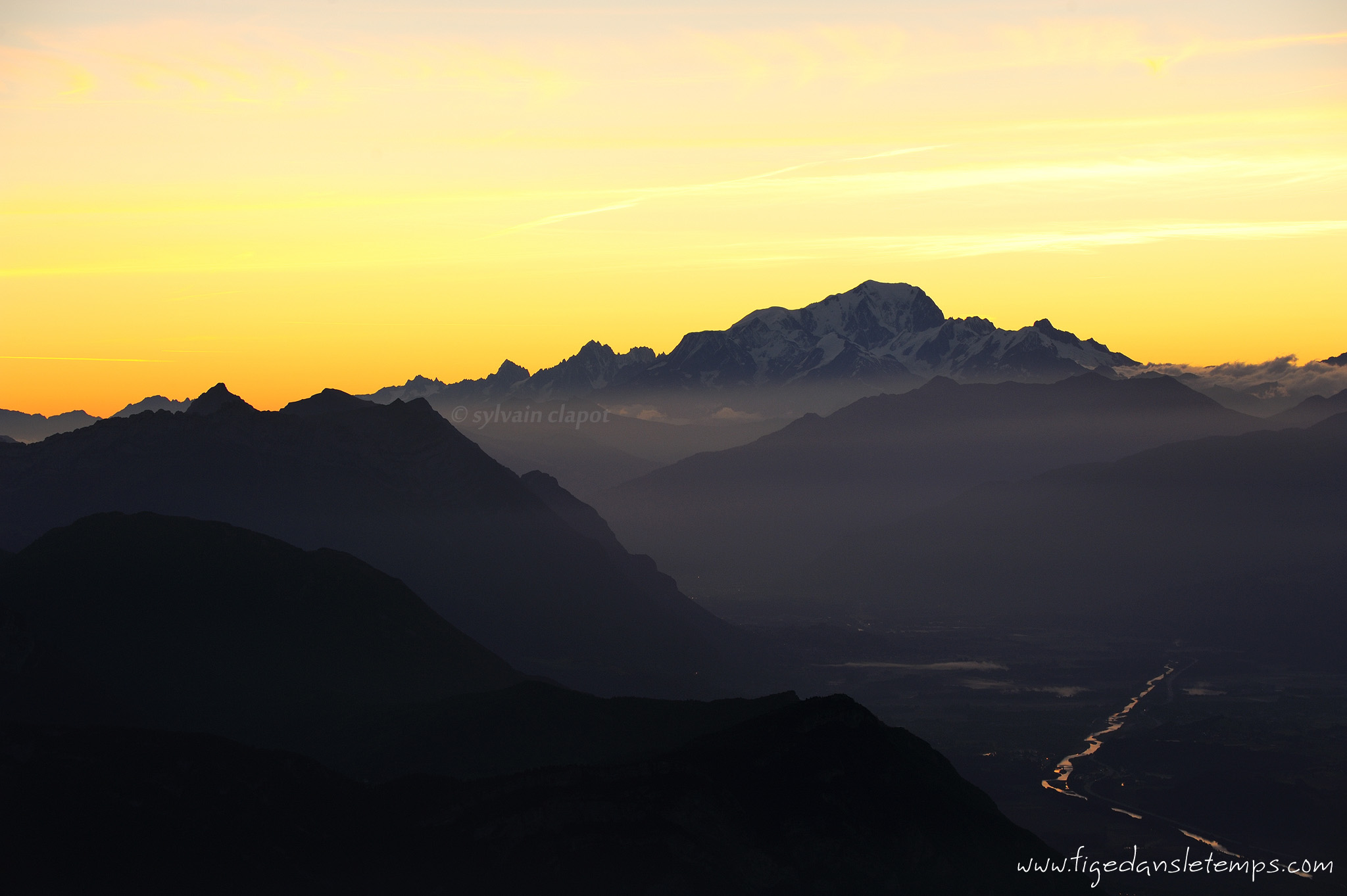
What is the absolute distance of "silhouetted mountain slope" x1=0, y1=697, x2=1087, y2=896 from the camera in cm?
17625

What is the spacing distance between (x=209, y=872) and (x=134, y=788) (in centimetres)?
2034

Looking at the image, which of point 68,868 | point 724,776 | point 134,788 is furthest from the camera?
point 724,776

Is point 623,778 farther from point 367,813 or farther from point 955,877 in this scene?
point 955,877

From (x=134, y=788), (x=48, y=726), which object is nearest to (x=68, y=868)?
(x=134, y=788)

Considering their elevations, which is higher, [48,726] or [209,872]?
[48,726]

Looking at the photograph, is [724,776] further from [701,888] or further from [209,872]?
[209,872]

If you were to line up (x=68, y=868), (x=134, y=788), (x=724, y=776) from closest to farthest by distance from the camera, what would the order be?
(x=68, y=868) < (x=134, y=788) < (x=724, y=776)

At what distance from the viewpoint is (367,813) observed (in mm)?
192125

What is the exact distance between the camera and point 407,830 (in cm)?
18812

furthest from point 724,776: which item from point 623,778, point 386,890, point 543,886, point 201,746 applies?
point 201,746

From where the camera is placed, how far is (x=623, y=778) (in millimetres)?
192625

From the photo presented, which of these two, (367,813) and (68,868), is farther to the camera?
(367,813)

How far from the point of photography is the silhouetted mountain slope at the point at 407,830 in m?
176

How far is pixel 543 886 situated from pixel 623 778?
884 inches
